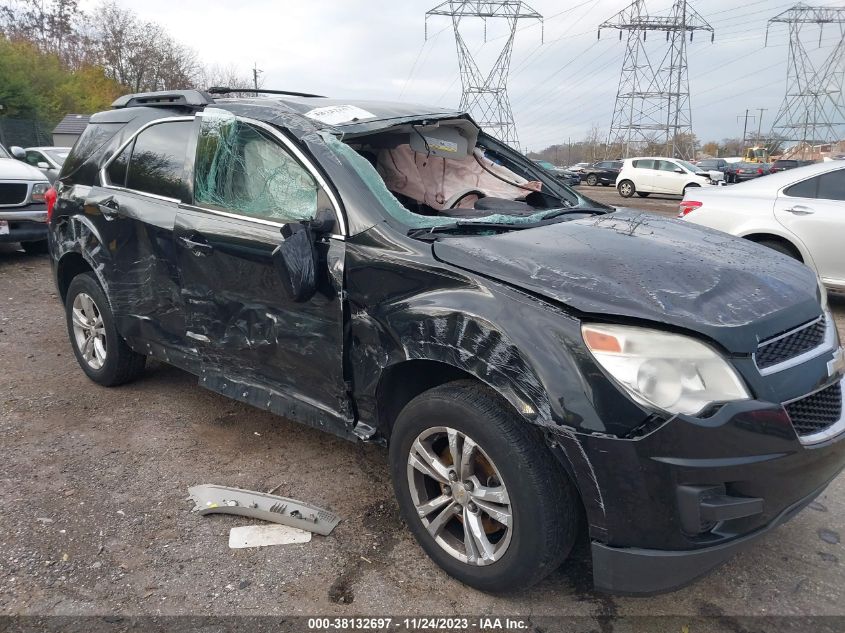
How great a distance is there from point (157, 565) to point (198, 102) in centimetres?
244

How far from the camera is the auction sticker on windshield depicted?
322 centimetres

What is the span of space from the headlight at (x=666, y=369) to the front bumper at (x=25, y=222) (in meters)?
8.56

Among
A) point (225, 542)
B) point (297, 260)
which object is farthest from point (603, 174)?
point (225, 542)

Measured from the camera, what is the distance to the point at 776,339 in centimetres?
224

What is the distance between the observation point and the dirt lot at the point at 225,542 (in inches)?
97.0

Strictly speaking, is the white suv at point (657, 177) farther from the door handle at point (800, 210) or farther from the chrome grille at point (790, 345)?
the chrome grille at point (790, 345)

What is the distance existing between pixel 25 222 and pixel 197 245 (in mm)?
6627

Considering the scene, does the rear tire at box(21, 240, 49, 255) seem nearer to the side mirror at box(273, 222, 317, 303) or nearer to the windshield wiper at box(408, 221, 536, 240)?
the side mirror at box(273, 222, 317, 303)

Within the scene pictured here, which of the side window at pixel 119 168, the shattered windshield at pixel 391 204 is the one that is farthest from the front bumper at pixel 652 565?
the side window at pixel 119 168

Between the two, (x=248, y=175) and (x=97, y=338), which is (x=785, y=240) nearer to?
(x=248, y=175)

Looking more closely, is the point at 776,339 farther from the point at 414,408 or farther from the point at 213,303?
the point at 213,303

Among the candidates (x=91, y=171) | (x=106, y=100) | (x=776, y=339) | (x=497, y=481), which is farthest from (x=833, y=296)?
(x=106, y=100)

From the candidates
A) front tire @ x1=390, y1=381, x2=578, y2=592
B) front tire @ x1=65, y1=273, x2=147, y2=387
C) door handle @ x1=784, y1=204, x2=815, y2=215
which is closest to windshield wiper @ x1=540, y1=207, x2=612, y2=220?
A: front tire @ x1=390, y1=381, x2=578, y2=592

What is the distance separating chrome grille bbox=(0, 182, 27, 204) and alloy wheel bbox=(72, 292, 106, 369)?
508 centimetres
